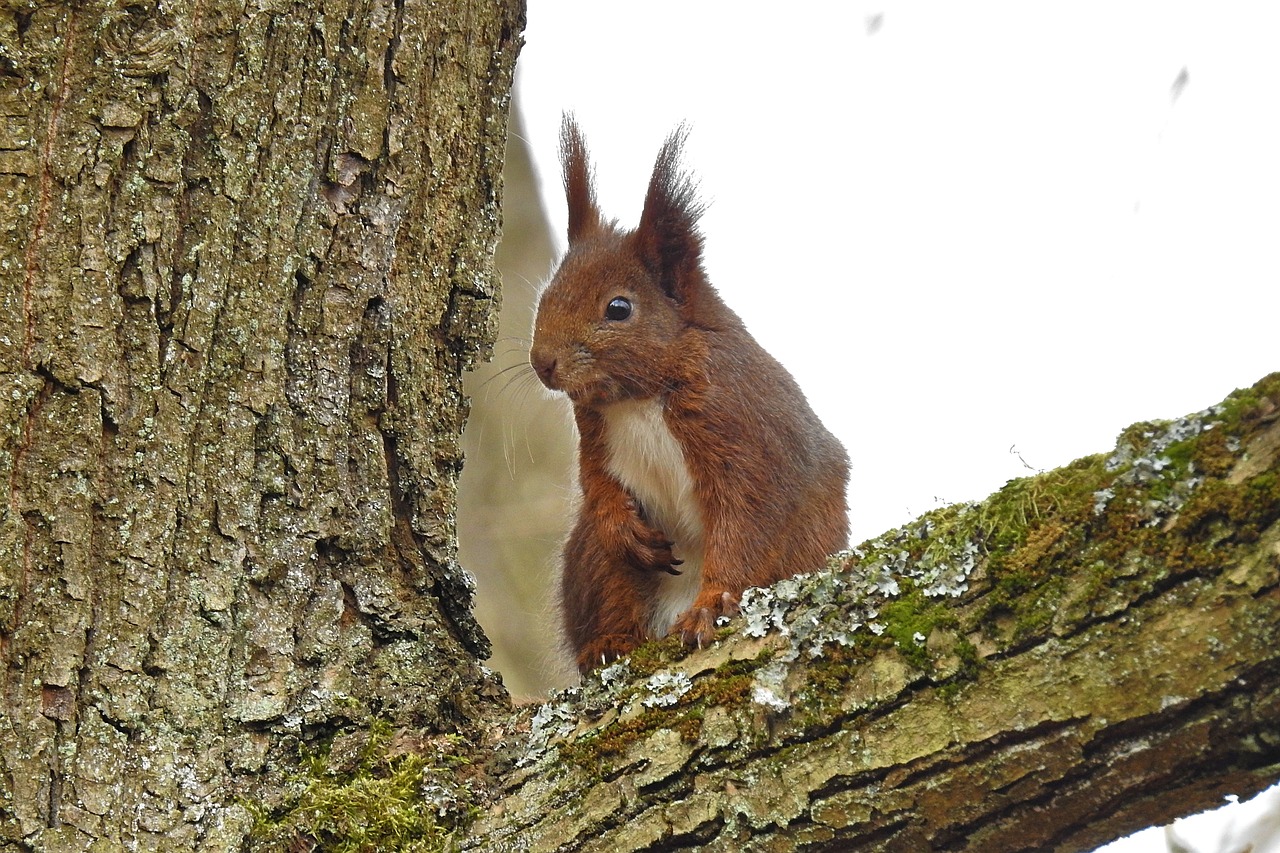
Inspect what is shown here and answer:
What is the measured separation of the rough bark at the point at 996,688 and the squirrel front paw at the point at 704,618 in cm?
22

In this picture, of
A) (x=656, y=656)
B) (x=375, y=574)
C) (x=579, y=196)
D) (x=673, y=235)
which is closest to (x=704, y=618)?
(x=656, y=656)

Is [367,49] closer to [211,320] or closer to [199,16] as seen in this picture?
[199,16]

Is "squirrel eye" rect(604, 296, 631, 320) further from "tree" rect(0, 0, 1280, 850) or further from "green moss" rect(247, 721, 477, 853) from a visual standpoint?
"green moss" rect(247, 721, 477, 853)

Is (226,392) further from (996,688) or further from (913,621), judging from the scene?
(996,688)

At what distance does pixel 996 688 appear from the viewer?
1614 mm

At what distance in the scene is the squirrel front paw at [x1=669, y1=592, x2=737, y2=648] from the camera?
223cm

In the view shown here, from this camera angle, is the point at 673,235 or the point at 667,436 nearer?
the point at 667,436

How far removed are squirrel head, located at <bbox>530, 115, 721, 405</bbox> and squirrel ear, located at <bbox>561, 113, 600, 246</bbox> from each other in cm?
15

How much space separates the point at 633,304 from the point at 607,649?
923 mm

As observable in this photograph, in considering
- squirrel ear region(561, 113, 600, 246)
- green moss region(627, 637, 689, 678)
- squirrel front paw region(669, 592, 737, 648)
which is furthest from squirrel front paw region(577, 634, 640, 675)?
squirrel ear region(561, 113, 600, 246)

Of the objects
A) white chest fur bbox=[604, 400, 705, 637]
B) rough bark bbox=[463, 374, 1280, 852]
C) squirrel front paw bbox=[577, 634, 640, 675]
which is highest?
white chest fur bbox=[604, 400, 705, 637]

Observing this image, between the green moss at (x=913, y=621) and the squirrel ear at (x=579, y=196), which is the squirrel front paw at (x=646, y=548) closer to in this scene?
the squirrel ear at (x=579, y=196)

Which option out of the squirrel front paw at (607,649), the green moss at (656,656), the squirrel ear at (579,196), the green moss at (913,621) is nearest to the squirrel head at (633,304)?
the squirrel ear at (579,196)

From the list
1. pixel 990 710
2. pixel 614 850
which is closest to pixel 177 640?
pixel 614 850
